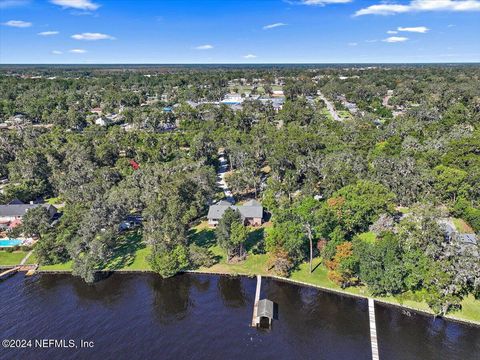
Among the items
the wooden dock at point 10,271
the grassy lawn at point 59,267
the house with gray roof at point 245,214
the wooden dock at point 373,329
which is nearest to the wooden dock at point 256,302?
the wooden dock at point 373,329

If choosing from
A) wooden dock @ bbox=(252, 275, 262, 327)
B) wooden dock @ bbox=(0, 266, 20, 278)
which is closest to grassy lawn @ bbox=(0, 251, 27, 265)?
wooden dock @ bbox=(0, 266, 20, 278)

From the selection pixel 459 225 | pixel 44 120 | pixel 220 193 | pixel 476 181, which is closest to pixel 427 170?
pixel 476 181

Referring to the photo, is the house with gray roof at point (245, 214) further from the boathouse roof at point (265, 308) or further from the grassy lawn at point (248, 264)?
the boathouse roof at point (265, 308)

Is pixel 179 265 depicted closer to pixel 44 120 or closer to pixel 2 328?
pixel 2 328

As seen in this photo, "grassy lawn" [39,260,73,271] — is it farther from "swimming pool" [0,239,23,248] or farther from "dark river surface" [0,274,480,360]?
"swimming pool" [0,239,23,248]

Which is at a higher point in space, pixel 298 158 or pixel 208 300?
pixel 298 158

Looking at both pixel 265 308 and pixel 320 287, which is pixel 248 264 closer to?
pixel 265 308

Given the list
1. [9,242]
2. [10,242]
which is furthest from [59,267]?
[9,242]
